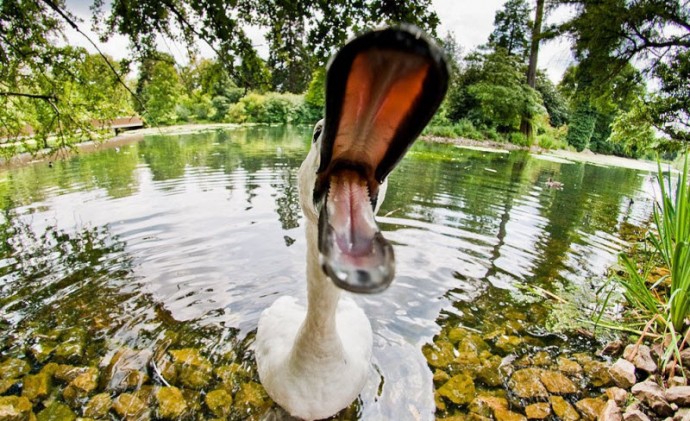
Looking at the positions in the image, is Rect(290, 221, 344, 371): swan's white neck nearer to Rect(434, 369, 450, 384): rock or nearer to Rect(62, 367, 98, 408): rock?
Rect(434, 369, 450, 384): rock

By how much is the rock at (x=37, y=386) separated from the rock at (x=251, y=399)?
144 cm

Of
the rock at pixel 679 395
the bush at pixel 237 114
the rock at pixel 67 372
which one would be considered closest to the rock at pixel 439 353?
the rock at pixel 679 395

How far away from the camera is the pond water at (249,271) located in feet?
11.2

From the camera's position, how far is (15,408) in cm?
Result: 254

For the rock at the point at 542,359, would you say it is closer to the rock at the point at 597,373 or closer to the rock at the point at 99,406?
the rock at the point at 597,373

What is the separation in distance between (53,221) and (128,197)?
1.90m

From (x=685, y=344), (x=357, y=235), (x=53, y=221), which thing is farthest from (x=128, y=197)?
(x=685, y=344)

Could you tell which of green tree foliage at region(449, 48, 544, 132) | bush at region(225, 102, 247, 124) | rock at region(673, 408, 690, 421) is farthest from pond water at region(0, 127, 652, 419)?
bush at region(225, 102, 247, 124)

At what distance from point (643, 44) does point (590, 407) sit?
8299mm

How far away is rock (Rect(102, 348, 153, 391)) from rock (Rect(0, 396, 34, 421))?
0.47 metres

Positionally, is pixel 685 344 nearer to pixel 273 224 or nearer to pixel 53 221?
pixel 273 224

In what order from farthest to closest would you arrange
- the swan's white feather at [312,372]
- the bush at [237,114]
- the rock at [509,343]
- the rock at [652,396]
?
the bush at [237,114]
the rock at [509,343]
the rock at [652,396]
the swan's white feather at [312,372]

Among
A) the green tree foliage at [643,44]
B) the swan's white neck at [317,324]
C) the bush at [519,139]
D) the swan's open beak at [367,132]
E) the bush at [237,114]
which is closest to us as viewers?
the swan's open beak at [367,132]

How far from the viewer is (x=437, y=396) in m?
2.92
